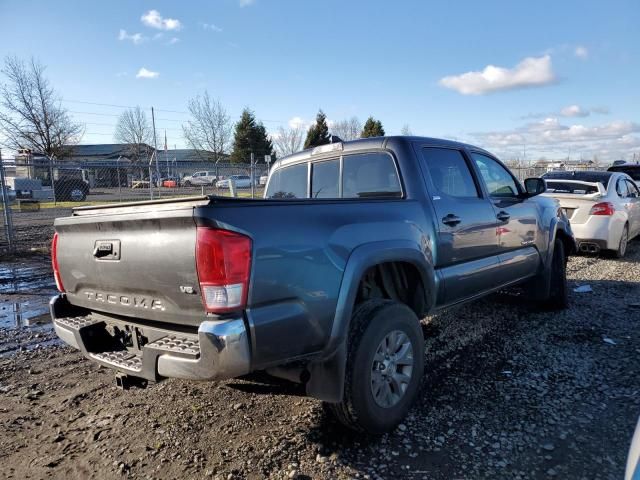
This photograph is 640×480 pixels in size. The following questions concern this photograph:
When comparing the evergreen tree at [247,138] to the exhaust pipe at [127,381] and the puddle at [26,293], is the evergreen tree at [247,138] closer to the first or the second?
the puddle at [26,293]

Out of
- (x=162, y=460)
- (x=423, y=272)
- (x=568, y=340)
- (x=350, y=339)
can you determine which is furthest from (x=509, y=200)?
(x=162, y=460)

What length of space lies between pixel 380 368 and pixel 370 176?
62.3 inches

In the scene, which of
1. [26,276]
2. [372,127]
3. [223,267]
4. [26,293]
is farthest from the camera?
[372,127]

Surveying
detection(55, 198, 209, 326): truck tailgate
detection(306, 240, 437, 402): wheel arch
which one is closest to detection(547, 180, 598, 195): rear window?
detection(306, 240, 437, 402): wheel arch

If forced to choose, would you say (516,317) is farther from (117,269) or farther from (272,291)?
(117,269)

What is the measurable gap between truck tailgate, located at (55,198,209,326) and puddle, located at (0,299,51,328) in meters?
2.98

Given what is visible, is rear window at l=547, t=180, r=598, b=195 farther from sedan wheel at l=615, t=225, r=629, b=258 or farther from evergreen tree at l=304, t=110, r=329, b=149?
evergreen tree at l=304, t=110, r=329, b=149

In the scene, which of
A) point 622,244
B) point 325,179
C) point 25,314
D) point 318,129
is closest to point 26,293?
point 25,314

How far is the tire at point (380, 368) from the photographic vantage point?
275 centimetres

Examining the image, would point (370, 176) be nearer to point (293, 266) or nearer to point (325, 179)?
point (325, 179)

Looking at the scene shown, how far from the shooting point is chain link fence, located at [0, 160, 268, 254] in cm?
1190

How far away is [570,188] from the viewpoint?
351 inches

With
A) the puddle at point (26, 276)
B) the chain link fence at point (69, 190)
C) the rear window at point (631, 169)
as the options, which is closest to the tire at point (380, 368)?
the puddle at point (26, 276)

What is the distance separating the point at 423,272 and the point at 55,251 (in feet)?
8.58
